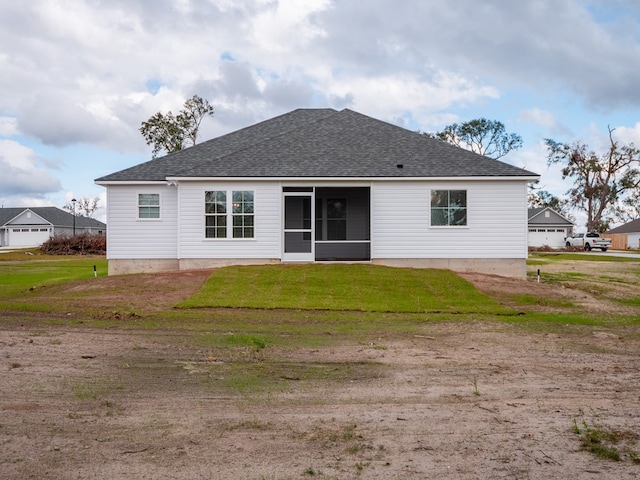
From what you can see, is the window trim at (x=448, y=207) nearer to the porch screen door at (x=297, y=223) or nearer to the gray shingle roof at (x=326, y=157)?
the gray shingle roof at (x=326, y=157)

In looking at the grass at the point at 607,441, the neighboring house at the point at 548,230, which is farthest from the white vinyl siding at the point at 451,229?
the neighboring house at the point at 548,230

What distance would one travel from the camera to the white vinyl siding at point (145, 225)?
20.7 meters

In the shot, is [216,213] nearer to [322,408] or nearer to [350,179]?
[350,179]

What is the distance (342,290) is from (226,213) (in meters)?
5.90

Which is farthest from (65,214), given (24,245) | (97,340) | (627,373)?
(627,373)

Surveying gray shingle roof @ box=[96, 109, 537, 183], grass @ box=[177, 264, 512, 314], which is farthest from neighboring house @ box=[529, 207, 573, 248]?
grass @ box=[177, 264, 512, 314]

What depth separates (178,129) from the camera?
45688mm

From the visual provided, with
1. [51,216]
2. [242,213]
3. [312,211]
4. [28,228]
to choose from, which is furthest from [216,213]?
[51,216]

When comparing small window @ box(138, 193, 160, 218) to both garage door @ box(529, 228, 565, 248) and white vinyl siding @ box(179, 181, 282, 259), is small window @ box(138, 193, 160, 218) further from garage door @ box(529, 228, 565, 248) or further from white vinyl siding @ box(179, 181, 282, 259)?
garage door @ box(529, 228, 565, 248)

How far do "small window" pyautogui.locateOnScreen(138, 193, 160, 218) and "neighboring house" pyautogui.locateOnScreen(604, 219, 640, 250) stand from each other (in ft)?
196

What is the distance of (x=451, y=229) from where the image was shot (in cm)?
2025

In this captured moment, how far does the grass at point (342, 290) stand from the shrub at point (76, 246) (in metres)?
35.3

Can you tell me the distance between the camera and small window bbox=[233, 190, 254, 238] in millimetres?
20047

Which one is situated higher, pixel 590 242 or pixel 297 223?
pixel 297 223
